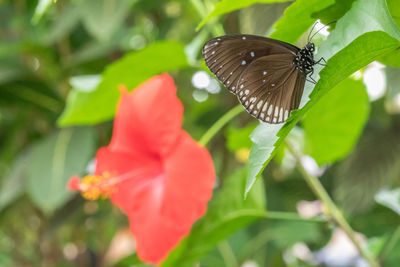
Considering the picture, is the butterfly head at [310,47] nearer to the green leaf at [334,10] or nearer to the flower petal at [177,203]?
the green leaf at [334,10]

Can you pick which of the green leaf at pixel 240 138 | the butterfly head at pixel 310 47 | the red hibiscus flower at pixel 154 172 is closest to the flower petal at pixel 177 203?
the red hibiscus flower at pixel 154 172

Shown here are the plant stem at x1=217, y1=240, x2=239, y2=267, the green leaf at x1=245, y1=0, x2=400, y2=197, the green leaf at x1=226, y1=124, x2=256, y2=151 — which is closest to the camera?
the green leaf at x1=245, y1=0, x2=400, y2=197

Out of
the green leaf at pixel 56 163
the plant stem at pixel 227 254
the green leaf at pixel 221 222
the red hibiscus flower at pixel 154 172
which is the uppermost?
the red hibiscus flower at pixel 154 172

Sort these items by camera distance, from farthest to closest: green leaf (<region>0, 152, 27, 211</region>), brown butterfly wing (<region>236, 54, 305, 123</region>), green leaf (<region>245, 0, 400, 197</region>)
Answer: green leaf (<region>0, 152, 27, 211</region>) < brown butterfly wing (<region>236, 54, 305, 123</region>) < green leaf (<region>245, 0, 400, 197</region>)

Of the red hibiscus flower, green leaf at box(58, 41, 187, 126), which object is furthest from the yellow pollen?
green leaf at box(58, 41, 187, 126)

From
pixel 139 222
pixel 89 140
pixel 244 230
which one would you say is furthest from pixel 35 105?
pixel 139 222

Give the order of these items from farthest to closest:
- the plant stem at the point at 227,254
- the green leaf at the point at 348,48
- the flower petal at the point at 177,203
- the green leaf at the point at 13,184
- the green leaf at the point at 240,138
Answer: the green leaf at the point at 13,184, the plant stem at the point at 227,254, the green leaf at the point at 240,138, the flower petal at the point at 177,203, the green leaf at the point at 348,48

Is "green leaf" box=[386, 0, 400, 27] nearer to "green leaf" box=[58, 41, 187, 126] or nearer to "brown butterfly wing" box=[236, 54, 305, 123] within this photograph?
"brown butterfly wing" box=[236, 54, 305, 123]

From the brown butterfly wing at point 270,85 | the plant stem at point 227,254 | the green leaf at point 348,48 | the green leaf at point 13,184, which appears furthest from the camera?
the green leaf at point 13,184
